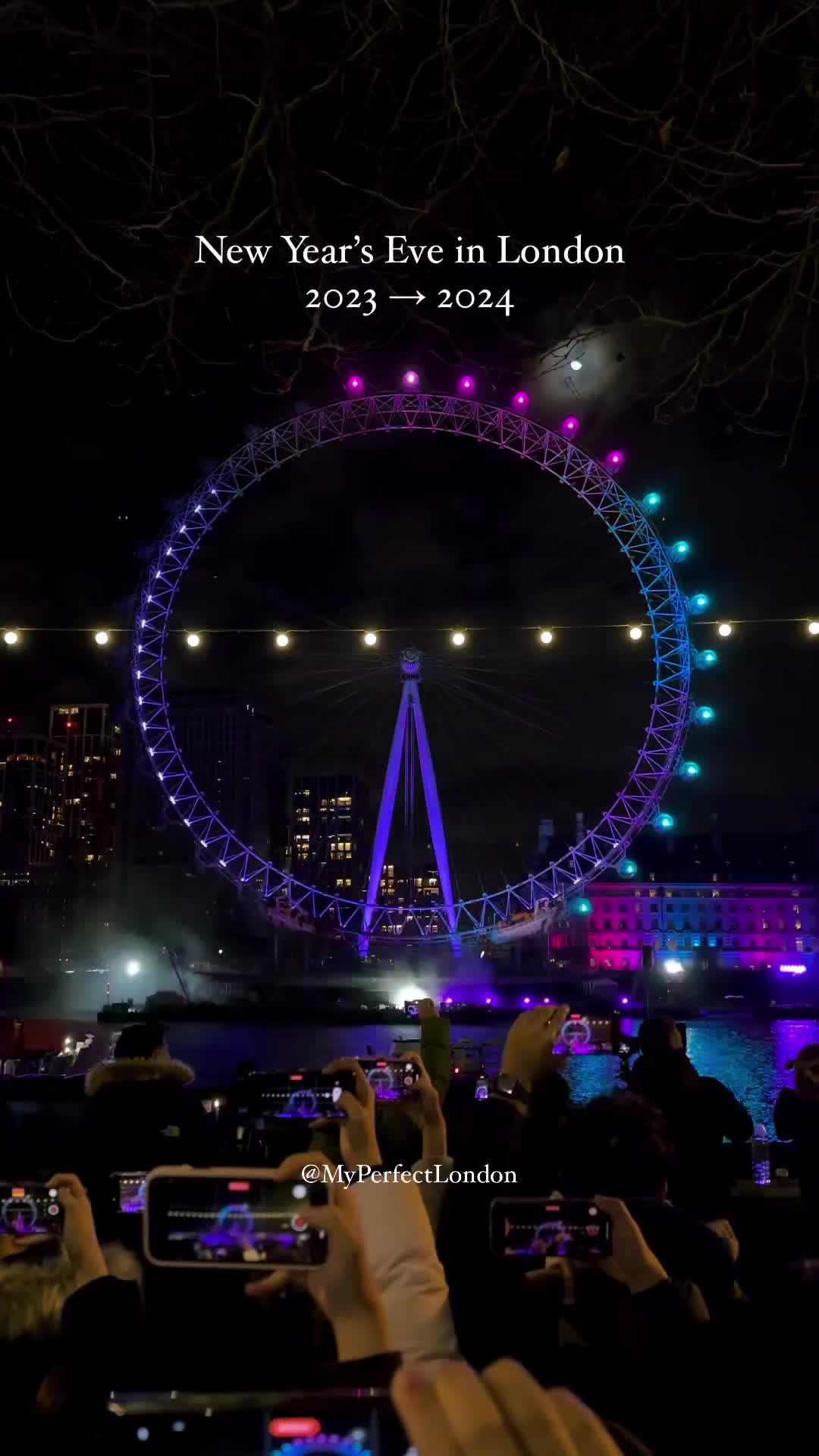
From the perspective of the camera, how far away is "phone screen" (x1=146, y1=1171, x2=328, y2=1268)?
1.89 m

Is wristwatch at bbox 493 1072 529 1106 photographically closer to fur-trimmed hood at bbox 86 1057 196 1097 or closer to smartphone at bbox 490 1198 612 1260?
fur-trimmed hood at bbox 86 1057 196 1097

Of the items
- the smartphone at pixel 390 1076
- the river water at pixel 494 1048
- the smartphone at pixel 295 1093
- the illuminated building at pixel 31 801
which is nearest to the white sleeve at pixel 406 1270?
the smartphone at pixel 295 1093

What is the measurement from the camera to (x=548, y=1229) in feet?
8.08

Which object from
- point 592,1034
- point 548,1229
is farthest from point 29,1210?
point 592,1034

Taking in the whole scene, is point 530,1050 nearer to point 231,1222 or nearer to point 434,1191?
point 434,1191

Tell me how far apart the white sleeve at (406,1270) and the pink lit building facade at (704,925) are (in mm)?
74419

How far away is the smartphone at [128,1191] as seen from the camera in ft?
11.9

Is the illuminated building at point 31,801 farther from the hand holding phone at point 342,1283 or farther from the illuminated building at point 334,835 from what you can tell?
the hand holding phone at point 342,1283

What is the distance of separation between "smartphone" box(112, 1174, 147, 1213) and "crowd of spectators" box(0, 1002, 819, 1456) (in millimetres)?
54

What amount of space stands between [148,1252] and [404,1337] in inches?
19.5

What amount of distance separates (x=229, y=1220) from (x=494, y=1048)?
3088cm

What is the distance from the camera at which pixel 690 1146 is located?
429 cm

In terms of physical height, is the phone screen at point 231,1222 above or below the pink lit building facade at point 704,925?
below

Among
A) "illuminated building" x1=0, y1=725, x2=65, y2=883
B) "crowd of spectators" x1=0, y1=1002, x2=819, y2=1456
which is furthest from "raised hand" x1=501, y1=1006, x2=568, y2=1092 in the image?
"illuminated building" x1=0, y1=725, x2=65, y2=883
